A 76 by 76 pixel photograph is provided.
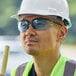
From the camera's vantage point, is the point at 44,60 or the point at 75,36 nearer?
the point at 44,60

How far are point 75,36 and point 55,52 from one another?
170 centimetres

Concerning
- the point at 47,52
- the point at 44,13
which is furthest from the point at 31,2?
the point at 47,52

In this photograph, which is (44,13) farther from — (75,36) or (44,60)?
(75,36)

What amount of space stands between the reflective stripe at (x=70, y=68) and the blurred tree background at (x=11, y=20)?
1.54 m

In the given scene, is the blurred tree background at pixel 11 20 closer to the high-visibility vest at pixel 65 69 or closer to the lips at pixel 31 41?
the high-visibility vest at pixel 65 69

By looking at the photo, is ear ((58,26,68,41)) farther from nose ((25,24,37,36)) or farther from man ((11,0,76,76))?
nose ((25,24,37,36))

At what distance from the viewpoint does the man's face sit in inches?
89.2

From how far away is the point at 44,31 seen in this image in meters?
2.33

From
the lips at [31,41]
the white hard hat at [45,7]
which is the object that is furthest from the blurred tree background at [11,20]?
the lips at [31,41]

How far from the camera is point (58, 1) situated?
238 centimetres

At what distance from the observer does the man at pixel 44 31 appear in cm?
229

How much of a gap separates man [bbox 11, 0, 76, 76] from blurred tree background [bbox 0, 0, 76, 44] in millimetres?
1466

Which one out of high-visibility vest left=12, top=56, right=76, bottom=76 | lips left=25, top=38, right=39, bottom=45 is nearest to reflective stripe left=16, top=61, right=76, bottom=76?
high-visibility vest left=12, top=56, right=76, bottom=76

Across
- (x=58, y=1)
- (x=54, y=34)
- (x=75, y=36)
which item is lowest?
(x=75, y=36)
